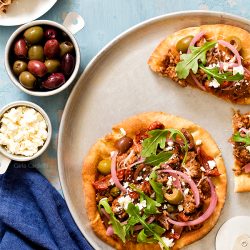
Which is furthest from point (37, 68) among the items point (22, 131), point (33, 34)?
point (22, 131)

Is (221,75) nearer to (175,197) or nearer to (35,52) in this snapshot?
(175,197)

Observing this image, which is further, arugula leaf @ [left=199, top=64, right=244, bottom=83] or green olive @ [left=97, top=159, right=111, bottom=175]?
green olive @ [left=97, top=159, right=111, bottom=175]

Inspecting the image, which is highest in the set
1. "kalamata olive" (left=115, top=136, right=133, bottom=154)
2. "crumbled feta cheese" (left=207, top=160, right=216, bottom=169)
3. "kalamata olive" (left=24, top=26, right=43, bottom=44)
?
"kalamata olive" (left=24, top=26, right=43, bottom=44)

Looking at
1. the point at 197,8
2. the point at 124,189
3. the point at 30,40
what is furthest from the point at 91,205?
the point at 197,8

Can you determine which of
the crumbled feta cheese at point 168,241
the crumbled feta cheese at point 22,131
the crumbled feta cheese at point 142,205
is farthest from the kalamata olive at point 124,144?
the crumbled feta cheese at point 168,241

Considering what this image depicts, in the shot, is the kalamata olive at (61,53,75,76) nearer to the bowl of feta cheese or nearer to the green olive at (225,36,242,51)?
the bowl of feta cheese

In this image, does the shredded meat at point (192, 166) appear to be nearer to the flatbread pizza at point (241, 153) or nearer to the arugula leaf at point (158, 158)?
the arugula leaf at point (158, 158)

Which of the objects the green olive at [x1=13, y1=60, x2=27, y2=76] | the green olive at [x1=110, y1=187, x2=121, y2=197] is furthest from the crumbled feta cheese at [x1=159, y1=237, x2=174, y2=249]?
the green olive at [x1=13, y1=60, x2=27, y2=76]
